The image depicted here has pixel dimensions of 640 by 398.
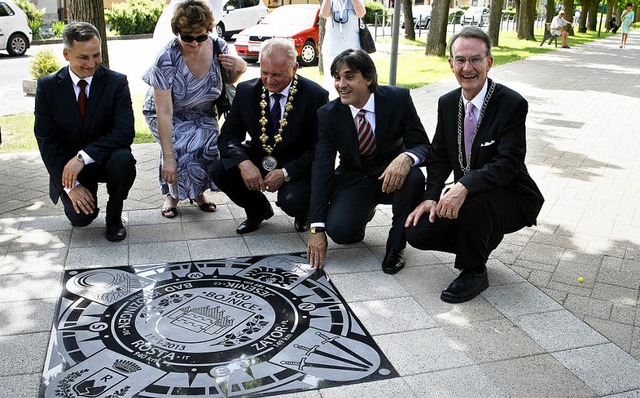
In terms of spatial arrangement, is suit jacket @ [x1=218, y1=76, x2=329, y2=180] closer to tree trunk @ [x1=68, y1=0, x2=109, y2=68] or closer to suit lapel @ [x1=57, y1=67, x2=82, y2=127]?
suit lapel @ [x1=57, y1=67, x2=82, y2=127]

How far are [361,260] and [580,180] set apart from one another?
322 cm

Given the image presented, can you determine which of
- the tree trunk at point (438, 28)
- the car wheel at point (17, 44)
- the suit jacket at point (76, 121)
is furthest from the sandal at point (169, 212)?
the car wheel at point (17, 44)

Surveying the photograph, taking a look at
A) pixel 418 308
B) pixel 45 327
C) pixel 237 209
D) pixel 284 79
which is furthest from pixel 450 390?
pixel 237 209

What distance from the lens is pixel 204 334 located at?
11.2 ft

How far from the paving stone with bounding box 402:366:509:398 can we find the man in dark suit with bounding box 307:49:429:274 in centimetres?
126

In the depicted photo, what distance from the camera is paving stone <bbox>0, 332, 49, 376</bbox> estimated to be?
3.09 metres

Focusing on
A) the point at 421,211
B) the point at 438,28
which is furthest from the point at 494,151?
the point at 438,28

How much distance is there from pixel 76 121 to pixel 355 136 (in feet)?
6.70

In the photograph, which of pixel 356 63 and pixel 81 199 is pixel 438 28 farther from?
pixel 81 199

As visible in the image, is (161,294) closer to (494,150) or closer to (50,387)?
(50,387)

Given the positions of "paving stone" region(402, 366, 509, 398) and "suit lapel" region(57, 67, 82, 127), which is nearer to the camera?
"paving stone" region(402, 366, 509, 398)

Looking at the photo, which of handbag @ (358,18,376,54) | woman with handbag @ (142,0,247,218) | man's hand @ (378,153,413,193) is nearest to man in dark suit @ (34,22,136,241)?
woman with handbag @ (142,0,247,218)

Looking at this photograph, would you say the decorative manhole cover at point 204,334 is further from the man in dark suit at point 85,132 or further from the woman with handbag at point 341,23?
the woman with handbag at point 341,23

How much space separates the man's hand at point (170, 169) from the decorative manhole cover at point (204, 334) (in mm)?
892
